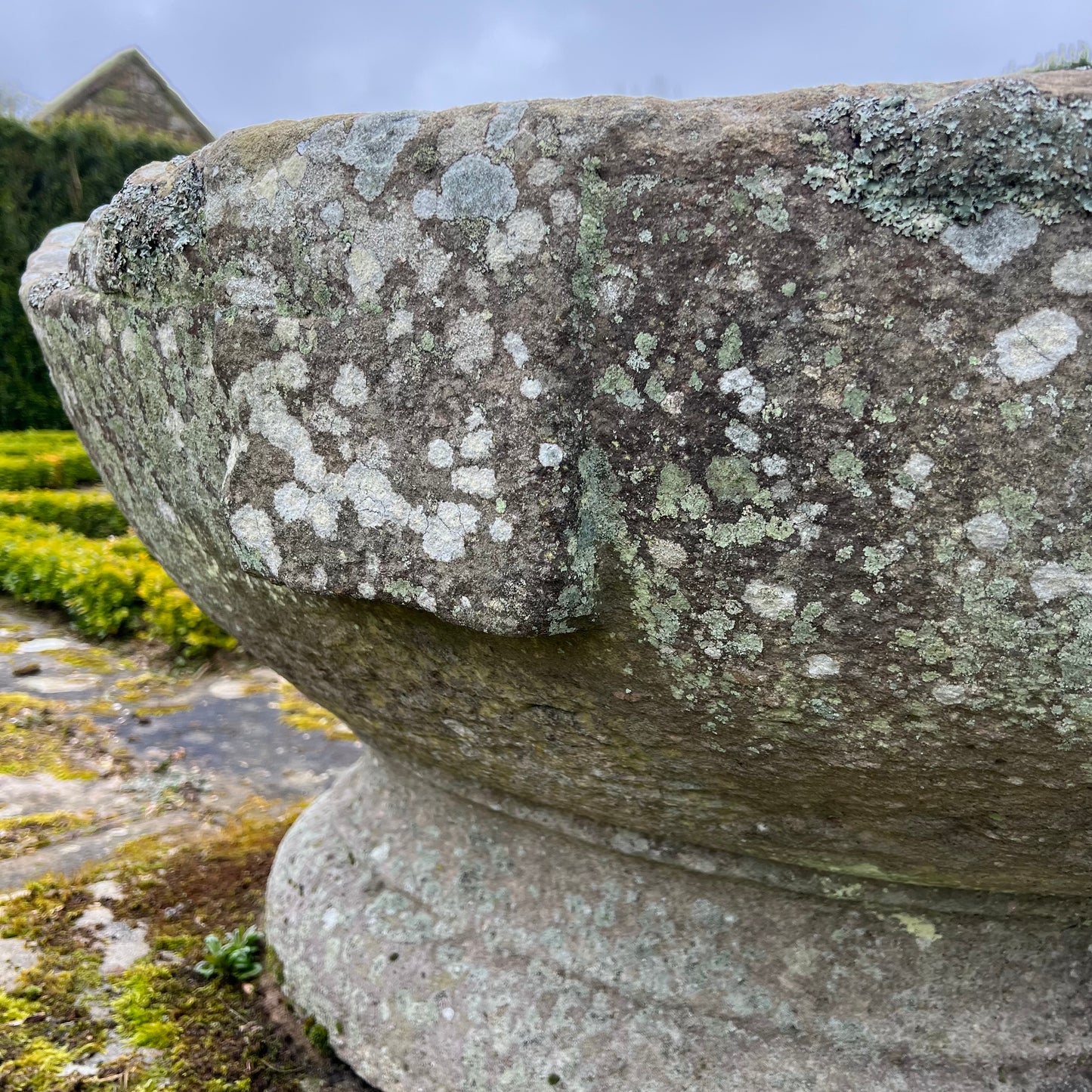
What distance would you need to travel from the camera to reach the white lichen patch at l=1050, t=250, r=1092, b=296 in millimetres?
819

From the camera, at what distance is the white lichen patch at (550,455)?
38.8 inches

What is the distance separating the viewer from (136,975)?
1.76m

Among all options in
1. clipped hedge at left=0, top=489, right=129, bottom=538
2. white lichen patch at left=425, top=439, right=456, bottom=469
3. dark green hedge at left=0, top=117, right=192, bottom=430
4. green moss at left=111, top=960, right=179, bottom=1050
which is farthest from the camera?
dark green hedge at left=0, top=117, right=192, bottom=430

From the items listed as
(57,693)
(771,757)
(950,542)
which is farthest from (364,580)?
(57,693)

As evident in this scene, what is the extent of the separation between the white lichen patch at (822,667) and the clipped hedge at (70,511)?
506 centimetres

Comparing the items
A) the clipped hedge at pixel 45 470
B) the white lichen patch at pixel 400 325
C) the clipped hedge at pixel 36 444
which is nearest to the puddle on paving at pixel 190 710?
the white lichen patch at pixel 400 325

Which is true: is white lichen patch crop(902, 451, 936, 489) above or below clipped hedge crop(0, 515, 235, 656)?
above

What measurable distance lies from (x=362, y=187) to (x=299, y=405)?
27 cm

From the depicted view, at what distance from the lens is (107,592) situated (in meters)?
3.96

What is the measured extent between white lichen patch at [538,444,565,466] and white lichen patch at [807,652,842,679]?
A: 35 cm

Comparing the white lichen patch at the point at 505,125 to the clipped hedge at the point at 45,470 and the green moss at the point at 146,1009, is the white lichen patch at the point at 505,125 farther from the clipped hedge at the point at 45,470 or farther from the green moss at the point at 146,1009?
the clipped hedge at the point at 45,470

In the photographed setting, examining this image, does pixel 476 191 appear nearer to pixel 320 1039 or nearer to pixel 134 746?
pixel 320 1039

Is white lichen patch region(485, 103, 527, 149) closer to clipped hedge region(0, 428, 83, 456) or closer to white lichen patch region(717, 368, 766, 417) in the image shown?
white lichen patch region(717, 368, 766, 417)

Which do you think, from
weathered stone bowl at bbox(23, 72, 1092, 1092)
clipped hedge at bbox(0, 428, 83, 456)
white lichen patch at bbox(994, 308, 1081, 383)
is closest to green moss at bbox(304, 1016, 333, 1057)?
weathered stone bowl at bbox(23, 72, 1092, 1092)
